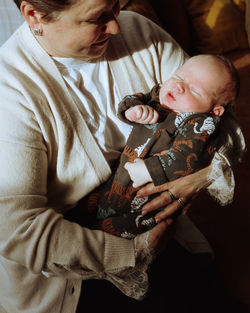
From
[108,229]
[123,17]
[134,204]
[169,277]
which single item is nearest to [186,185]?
[134,204]

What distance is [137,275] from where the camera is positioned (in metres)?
1.06

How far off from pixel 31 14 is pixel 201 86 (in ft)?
2.04

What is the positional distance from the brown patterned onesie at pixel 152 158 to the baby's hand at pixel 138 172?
0.07 ft

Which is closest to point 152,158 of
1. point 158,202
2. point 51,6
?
point 158,202

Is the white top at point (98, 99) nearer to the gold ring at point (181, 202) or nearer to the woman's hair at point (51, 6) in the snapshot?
the woman's hair at point (51, 6)

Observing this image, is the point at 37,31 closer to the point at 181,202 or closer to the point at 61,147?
the point at 61,147

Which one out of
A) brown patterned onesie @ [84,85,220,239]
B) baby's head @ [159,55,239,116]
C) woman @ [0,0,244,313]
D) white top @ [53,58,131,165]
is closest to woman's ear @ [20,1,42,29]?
woman @ [0,0,244,313]

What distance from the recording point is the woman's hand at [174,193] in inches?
42.7

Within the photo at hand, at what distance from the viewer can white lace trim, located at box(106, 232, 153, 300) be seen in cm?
102

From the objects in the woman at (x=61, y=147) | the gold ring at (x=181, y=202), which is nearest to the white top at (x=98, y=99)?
the woman at (x=61, y=147)

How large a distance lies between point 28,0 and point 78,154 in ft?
1.63

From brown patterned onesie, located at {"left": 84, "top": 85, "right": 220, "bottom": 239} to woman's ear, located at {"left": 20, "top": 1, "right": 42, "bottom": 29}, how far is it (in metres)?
0.39

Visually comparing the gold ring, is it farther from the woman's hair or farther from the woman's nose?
the woman's hair

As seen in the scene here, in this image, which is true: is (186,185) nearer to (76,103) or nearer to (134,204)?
(134,204)
